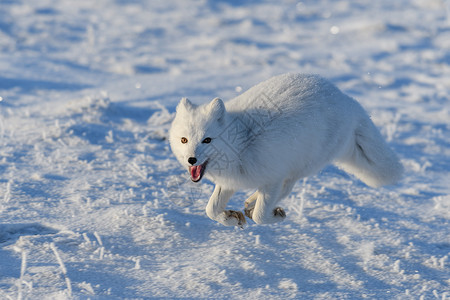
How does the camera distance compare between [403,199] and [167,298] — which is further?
[403,199]


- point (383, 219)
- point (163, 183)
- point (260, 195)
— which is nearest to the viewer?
point (260, 195)

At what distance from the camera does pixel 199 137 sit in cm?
330

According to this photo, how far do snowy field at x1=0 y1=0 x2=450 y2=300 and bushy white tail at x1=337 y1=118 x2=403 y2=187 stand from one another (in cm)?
31

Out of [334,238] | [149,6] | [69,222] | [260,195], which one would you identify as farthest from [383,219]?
[149,6]

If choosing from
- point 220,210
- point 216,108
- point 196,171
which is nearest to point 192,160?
point 196,171

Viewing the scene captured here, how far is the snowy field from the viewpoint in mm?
3371

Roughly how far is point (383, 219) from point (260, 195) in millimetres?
1246

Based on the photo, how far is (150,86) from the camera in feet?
28.1

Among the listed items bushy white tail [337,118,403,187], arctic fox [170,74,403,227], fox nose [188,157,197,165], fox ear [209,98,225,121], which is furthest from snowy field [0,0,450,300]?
fox ear [209,98,225,121]

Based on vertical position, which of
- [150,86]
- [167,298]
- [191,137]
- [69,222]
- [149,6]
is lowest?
[167,298]

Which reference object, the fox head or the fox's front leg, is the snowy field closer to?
the fox's front leg

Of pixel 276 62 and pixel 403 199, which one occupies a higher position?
pixel 276 62

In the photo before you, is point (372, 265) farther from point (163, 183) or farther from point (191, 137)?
point (163, 183)

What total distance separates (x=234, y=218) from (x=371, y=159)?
51.1 inches
